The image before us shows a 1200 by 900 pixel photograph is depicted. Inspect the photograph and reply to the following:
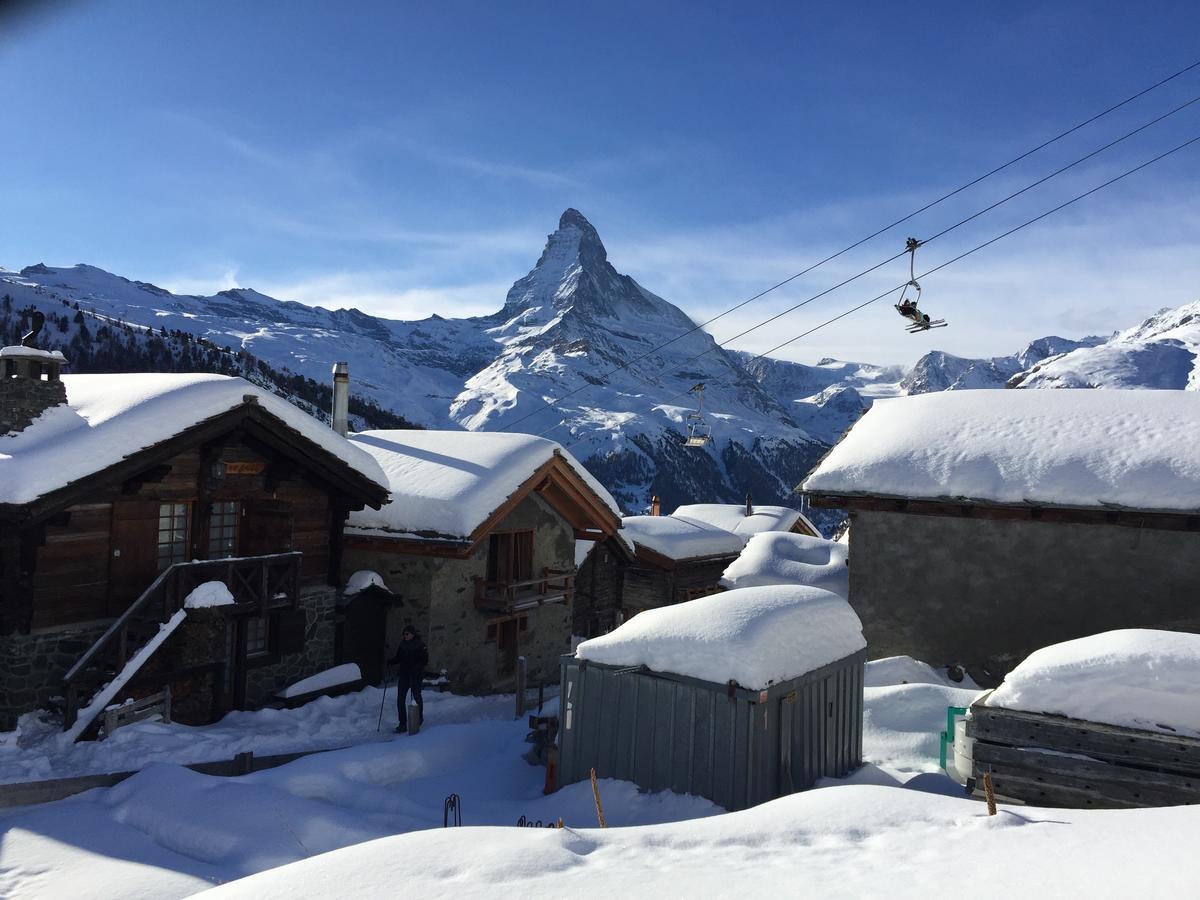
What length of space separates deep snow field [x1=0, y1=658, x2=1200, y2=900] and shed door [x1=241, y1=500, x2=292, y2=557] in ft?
10.8

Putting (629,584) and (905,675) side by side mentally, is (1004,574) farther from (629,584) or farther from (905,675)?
(629,584)

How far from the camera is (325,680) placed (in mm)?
14656

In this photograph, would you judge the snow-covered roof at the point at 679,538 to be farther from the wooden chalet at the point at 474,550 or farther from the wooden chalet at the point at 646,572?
the wooden chalet at the point at 474,550

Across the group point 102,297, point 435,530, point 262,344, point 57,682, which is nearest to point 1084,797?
point 435,530

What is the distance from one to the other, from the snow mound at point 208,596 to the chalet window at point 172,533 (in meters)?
1.18

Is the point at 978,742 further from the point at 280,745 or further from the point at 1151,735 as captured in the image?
the point at 280,745

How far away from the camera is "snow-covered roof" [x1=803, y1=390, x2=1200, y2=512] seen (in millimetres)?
12750

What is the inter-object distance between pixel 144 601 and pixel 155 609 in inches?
11.8

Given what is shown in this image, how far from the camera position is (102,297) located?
164 m

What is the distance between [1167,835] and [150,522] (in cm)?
1294

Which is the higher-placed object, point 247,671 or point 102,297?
point 102,297

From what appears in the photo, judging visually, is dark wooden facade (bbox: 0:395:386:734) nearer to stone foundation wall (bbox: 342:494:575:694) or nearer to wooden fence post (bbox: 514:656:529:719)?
stone foundation wall (bbox: 342:494:575:694)

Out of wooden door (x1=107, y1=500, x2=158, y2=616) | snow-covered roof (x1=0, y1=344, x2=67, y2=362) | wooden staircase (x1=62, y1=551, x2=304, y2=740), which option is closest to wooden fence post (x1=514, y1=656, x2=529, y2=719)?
wooden staircase (x1=62, y1=551, x2=304, y2=740)

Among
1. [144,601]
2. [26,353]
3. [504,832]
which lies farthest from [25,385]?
[504,832]
